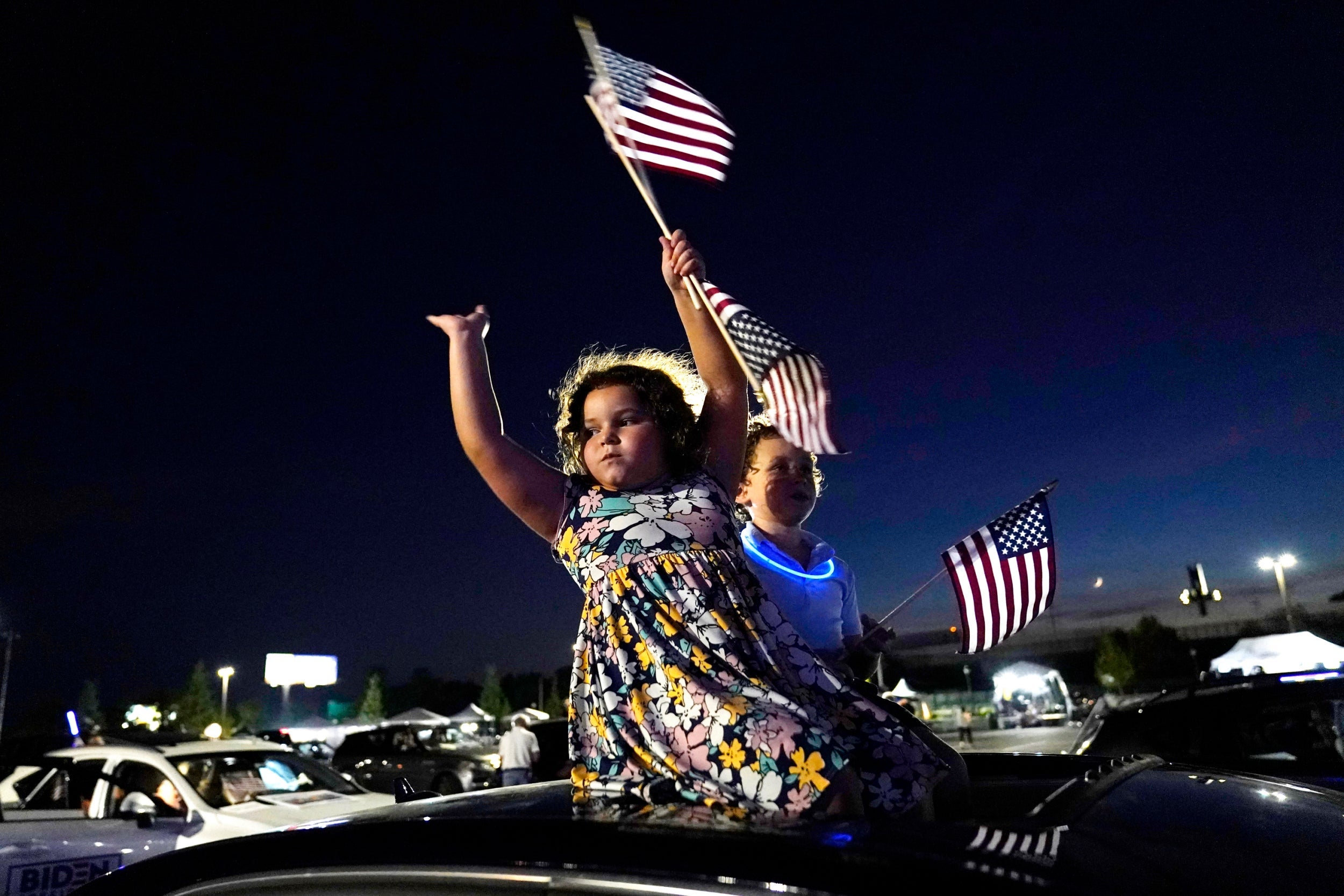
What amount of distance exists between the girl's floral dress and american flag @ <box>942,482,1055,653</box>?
2595mm

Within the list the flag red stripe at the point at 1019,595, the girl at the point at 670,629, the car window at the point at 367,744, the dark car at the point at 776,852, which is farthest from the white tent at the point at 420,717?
the dark car at the point at 776,852

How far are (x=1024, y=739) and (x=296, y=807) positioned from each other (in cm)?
3210

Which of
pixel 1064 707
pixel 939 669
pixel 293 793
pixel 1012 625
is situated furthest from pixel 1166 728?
pixel 939 669

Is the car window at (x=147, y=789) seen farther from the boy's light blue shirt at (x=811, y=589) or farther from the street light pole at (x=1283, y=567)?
the street light pole at (x=1283, y=567)

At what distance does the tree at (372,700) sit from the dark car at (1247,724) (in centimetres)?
7754

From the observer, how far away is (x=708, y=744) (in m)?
1.64

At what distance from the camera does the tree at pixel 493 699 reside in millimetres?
84938

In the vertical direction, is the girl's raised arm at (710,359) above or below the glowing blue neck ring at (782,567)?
above

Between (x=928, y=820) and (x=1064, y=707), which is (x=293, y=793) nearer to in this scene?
(x=928, y=820)

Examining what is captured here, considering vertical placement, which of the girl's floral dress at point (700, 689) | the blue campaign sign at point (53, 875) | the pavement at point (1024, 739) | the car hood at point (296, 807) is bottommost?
the pavement at point (1024, 739)

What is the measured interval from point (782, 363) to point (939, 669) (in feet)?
358

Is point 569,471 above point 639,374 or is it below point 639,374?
below

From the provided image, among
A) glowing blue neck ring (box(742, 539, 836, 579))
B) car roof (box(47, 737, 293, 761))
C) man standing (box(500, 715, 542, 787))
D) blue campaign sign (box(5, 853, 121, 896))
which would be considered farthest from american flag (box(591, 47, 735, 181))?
man standing (box(500, 715, 542, 787))

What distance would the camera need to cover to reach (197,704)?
234ft
